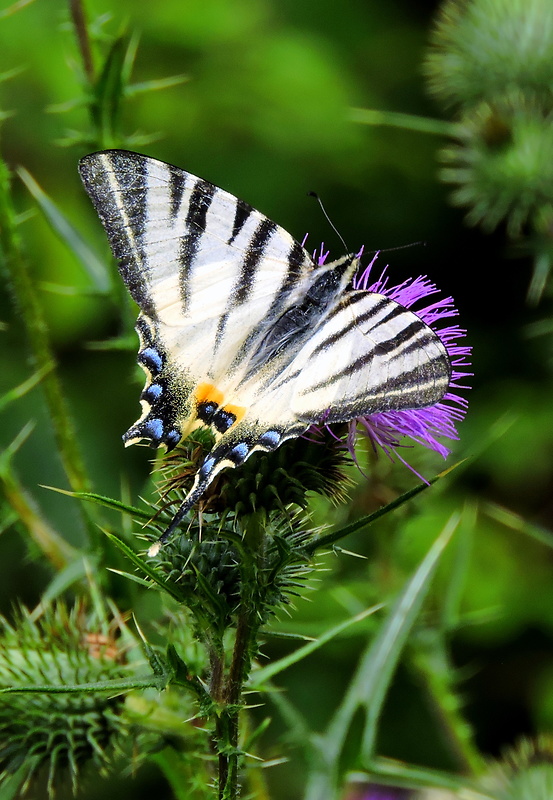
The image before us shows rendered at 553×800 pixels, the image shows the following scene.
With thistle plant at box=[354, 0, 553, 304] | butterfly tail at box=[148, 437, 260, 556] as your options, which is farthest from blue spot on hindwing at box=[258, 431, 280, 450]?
thistle plant at box=[354, 0, 553, 304]

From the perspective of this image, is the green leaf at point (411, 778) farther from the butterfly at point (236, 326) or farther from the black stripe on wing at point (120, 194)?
the black stripe on wing at point (120, 194)

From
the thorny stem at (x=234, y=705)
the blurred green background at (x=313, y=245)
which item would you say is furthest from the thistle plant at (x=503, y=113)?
the thorny stem at (x=234, y=705)

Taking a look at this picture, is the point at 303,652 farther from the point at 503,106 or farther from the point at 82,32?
the point at 503,106

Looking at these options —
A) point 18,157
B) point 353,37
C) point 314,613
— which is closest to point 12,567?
point 314,613

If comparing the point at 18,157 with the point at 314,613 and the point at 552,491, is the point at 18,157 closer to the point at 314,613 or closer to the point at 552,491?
the point at 314,613

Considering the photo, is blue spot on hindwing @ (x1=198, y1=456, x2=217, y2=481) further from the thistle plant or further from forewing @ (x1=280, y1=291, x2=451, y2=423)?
the thistle plant

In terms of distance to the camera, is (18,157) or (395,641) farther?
(18,157)
